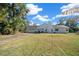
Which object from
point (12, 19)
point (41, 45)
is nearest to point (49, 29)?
point (41, 45)

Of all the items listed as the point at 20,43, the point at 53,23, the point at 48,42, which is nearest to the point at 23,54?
the point at 20,43

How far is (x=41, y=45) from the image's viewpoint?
2.43 metres

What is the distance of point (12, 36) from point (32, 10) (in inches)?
13.3

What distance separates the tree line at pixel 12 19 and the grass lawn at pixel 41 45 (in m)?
0.08

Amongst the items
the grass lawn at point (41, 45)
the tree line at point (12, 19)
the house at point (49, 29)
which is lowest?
the grass lawn at point (41, 45)

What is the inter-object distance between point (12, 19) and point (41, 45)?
402mm

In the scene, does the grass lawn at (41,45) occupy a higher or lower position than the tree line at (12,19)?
lower

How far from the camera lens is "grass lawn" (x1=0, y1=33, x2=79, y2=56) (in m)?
2.39

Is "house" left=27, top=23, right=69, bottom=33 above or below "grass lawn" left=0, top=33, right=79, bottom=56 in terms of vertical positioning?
above

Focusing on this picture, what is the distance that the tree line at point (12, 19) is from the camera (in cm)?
244

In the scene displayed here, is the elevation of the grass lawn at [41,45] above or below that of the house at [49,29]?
below

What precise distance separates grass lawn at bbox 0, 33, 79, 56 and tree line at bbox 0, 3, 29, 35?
3.0 inches

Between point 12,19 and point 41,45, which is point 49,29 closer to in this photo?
point 41,45

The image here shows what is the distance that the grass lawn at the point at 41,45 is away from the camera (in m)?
2.39
